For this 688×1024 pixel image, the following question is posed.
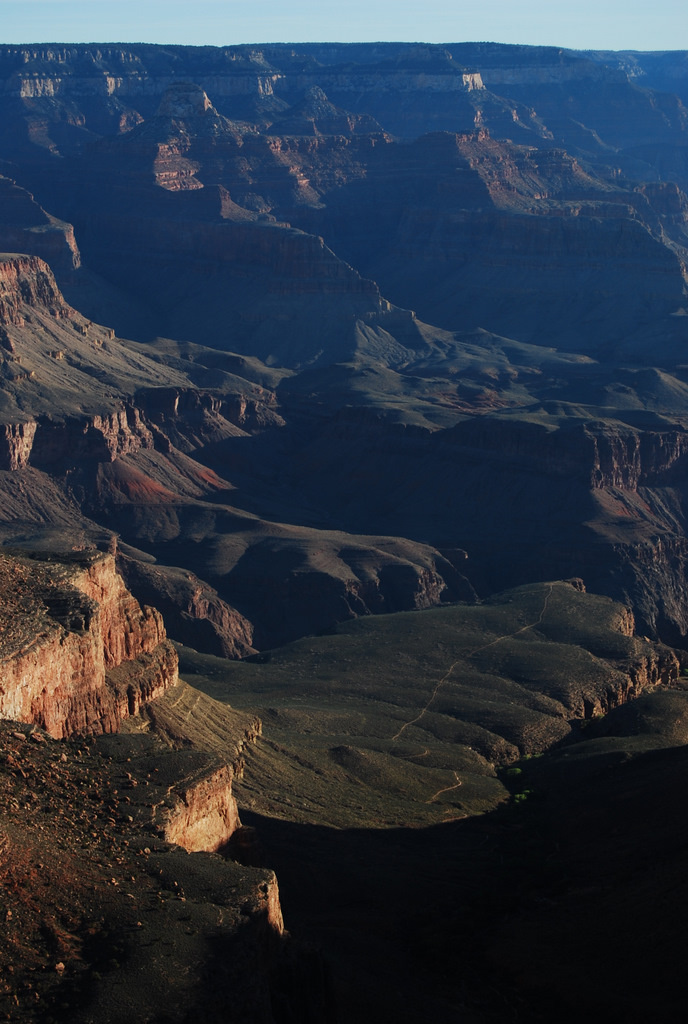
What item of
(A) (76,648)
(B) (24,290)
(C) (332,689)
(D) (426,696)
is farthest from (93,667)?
(B) (24,290)

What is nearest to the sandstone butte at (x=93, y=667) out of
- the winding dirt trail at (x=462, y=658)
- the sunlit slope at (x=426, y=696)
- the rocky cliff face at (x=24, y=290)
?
the sunlit slope at (x=426, y=696)

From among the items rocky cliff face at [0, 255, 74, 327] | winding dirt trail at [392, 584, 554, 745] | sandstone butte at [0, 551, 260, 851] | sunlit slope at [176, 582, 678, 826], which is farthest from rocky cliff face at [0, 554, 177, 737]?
rocky cliff face at [0, 255, 74, 327]

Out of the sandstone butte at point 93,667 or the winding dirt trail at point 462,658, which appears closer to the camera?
the sandstone butte at point 93,667

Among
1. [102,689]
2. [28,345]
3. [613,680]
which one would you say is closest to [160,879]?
[102,689]

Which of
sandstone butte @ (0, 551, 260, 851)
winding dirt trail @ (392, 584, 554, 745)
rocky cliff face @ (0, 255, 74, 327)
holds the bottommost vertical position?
winding dirt trail @ (392, 584, 554, 745)

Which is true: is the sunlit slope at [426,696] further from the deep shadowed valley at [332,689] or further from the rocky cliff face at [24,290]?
the rocky cliff face at [24,290]

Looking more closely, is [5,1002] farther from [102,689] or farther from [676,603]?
[676,603]

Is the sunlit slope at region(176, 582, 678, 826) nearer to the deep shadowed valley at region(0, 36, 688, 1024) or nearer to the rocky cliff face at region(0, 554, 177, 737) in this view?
the deep shadowed valley at region(0, 36, 688, 1024)

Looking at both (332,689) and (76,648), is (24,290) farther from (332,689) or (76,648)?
(76,648)
